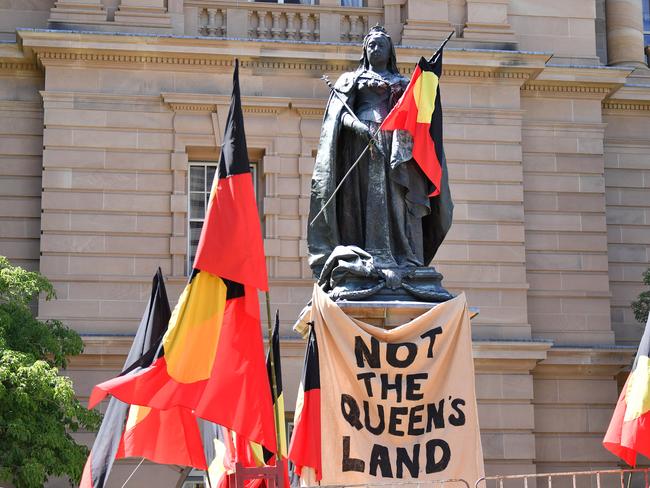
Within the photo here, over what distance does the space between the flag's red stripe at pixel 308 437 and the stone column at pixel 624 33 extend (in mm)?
18616

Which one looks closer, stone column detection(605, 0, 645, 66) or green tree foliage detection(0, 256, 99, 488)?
green tree foliage detection(0, 256, 99, 488)

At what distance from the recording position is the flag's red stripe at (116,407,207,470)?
504 inches

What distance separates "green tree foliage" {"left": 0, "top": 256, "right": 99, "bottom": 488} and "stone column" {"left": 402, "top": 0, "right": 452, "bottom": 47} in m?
8.83

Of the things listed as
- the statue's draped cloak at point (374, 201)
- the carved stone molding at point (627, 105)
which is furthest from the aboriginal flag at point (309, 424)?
the carved stone molding at point (627, 105)

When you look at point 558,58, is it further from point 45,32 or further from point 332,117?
point 332,117

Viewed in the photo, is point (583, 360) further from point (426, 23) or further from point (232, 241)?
point (232, 241)

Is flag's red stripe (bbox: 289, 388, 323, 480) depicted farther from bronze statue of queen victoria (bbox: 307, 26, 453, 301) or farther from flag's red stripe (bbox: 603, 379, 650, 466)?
flag's red stripe (bbox: 603, 379, 650, 466)

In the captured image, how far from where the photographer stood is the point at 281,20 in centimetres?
2648

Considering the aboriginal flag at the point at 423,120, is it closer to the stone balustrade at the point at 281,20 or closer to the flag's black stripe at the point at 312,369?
the flag's black stripe at the point at 312,369

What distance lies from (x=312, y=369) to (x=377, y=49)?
2.97 metres

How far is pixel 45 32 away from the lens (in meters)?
24.9

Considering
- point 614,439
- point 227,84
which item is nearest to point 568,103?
point 227,84

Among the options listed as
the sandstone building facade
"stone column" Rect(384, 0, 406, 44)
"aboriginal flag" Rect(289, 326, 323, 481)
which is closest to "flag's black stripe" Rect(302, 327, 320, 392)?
"aboriginal flag" Rect(289, 326, 323, 481)

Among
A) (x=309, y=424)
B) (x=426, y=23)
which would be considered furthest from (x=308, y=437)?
(x=426, y=23)
